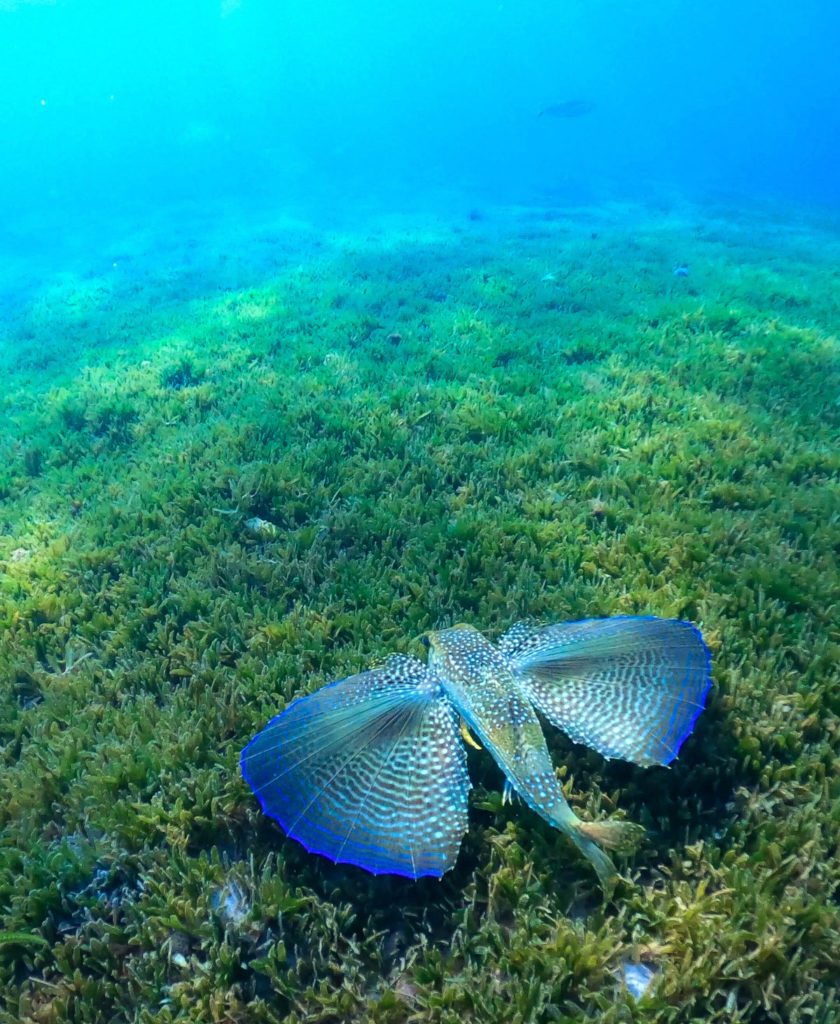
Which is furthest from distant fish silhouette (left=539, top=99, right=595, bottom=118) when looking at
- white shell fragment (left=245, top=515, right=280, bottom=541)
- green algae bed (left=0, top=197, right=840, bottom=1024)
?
white shell fragment (left=245, top=515, right=280, bottom=541)

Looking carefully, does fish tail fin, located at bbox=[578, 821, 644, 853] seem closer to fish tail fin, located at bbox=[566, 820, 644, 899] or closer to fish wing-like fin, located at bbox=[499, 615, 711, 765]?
fish tail fin, located at bbox=[566, 820, 644, 899]

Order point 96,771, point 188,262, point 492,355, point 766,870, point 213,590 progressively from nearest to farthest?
point 766,870, point 96,771, point 213,590, point 492,355, point 188,262

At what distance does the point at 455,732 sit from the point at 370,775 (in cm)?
58

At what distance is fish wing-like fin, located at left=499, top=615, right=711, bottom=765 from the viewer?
3.62 meters

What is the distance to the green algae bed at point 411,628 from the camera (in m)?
3.10

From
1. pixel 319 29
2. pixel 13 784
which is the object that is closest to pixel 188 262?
pixel 13 784

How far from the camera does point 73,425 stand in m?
10.3

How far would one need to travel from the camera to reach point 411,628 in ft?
17.1

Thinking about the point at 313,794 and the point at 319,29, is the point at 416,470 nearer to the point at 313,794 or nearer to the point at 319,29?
the point at 313,794

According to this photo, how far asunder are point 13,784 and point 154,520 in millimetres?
3434

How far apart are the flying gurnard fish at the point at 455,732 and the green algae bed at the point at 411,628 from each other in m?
0.38

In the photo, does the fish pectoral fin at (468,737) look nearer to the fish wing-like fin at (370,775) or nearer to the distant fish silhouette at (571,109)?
the fish wing-like fin at (370,775)

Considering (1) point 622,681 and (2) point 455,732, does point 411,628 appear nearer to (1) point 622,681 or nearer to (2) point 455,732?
(2) point 455,732

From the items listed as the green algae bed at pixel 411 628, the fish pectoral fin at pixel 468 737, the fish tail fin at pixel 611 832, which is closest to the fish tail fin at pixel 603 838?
the fish tail fin at pixel 611 832
